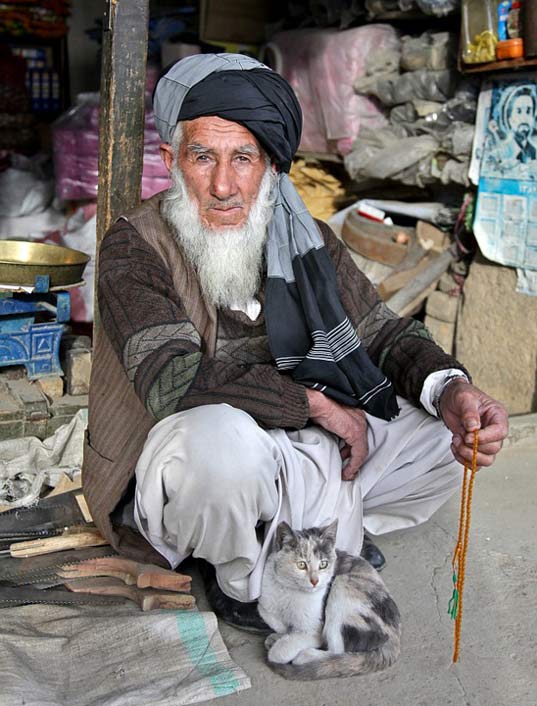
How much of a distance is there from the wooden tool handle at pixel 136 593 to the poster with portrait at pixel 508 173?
3014 millimetres

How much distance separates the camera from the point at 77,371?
12.9 feet

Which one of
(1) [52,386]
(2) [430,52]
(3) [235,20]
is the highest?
(3) [235,20]

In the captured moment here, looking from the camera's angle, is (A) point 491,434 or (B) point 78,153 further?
(B) point 78,153

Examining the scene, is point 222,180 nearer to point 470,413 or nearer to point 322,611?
point 470,413

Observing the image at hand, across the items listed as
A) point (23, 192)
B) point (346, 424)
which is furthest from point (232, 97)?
point (23, 192)

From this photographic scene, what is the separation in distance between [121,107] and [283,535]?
5.84 feet

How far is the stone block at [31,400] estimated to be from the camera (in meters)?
3.68

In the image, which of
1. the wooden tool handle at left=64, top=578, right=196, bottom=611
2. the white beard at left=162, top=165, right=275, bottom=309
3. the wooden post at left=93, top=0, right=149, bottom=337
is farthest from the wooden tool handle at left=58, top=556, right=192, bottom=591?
the wooden post at left=93, top=0, right=149, bottom=337

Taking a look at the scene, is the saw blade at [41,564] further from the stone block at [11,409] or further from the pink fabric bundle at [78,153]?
the pink fabric bundle at [78,153]

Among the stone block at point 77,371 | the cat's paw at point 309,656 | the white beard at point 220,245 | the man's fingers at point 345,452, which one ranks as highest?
the white beard at point 220,245

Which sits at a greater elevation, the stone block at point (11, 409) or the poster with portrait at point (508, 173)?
the poster with portrait at point (508, 173)

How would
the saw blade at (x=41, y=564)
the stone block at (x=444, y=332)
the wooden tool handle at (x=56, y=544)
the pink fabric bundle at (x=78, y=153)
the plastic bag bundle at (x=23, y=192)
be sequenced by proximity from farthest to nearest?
the plastic bag bundle at (x=23, y=192) < the pink fabric bundle at (x=78, y=153) < the stone block at (x=444, y=332) < the wooden tool handle at (x=56, y=544) < the saw blade at (x=41, y=564)

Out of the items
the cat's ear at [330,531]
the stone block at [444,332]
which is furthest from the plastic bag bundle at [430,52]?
the cat's ear at [330,531]

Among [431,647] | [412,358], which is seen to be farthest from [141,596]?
[412,358]
